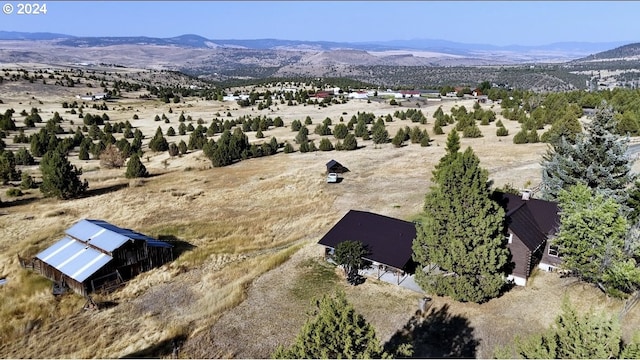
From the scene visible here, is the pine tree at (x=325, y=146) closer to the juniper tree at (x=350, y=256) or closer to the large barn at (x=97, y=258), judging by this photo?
the large barn at (x=97, y=258)

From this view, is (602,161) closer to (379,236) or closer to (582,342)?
(379,236)

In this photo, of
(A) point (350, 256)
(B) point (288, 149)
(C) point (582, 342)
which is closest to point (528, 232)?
(A) point (350, 256)

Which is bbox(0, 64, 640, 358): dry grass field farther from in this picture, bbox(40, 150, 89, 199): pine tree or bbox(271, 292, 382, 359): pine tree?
bbox(271, 292, 382, 359): pine tree

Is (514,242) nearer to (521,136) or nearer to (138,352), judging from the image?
(138,352)

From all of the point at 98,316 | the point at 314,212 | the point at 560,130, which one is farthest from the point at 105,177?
the point at 560,130

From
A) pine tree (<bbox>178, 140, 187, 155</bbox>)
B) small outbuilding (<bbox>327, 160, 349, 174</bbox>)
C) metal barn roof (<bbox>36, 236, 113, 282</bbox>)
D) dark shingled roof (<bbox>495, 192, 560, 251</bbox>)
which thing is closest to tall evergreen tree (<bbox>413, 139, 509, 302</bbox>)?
dark shingled roof (<bbox>495, 192, 560, 251</bbox>)
